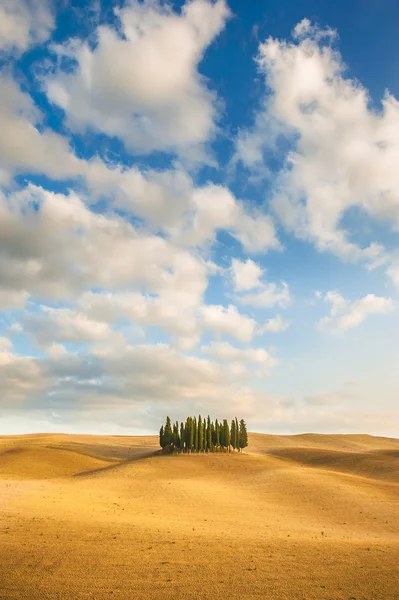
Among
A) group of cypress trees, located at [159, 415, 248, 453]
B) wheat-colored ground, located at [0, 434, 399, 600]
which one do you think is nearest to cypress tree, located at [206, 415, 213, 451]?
group of cypress trees, located at [159, 415, 248, 453]

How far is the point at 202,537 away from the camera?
22.9 meters

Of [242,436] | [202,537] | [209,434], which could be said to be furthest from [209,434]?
[202,537]

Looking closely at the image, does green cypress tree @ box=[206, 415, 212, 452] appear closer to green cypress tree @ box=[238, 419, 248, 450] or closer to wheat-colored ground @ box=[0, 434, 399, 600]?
green cypress tree @ box=[238, 419, 248, 450]

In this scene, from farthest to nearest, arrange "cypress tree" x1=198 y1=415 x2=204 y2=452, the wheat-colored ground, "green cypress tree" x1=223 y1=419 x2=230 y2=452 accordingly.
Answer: "green cypress tree" x1=223 y1=419 x2=230 y2=452, "cypress tree" x1=198 y1=415 x2=204 y2=452, the wheat-colored ground

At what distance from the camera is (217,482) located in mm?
52594

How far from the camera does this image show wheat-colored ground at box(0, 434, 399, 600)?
1555 cm

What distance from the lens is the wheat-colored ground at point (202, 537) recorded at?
15.6 m

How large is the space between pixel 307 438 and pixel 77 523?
5325 inches

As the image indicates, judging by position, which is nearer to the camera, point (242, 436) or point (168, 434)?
point (168, 434)

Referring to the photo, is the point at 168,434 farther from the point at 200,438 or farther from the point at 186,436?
the point at 200,438

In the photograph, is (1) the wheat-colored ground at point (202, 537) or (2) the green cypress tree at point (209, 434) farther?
(2) the green cypress tree at point (209, 434)

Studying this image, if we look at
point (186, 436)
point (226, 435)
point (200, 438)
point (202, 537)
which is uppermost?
point (226, 435)

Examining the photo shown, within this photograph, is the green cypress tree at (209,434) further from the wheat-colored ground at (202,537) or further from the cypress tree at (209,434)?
the wheat-colored ground at (202,537)

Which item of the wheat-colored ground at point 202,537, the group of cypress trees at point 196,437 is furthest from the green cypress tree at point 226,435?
the wheat-colored ground at point 202,537
